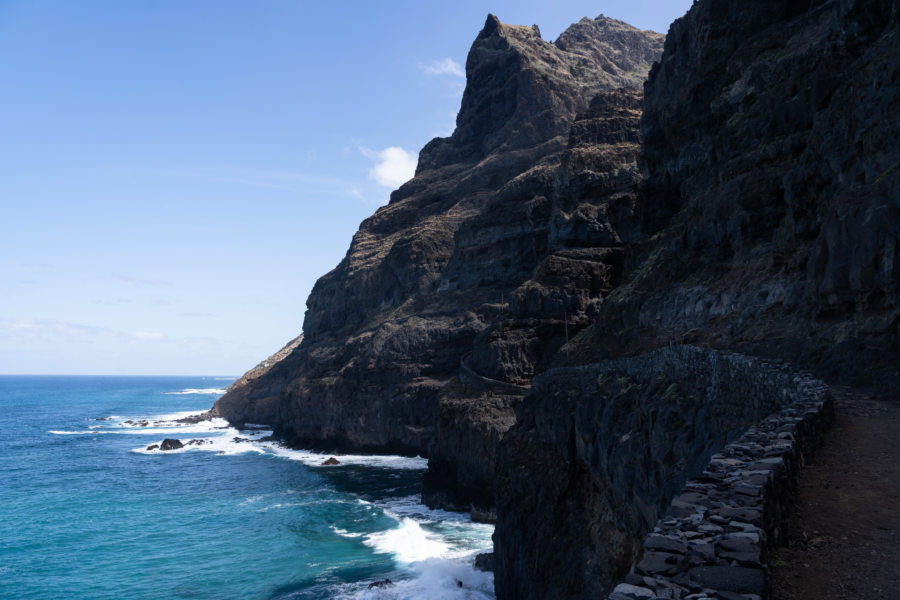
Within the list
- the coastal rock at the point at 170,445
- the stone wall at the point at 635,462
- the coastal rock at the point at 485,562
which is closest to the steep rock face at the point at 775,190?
the stone wall at the point at 635,462

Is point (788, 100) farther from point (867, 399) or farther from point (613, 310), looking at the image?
point (867, 399)

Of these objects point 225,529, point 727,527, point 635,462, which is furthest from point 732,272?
point 225,529

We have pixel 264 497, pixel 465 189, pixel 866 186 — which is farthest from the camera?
pixel 465 189

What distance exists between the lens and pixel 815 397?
13.0 meters

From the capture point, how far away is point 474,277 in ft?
280

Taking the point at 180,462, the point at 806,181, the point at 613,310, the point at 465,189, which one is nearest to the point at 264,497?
the point at 180,462

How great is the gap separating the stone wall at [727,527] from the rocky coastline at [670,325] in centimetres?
3

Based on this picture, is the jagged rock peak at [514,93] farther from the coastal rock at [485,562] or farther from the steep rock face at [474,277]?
the coastal rock at [485,562]

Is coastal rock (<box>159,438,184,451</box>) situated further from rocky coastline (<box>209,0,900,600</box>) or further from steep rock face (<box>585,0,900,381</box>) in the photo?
steep rock face (<box>585,0,900,381</box>)

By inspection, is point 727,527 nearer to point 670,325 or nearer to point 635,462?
point 635,462

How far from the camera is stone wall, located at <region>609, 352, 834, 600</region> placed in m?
5.42

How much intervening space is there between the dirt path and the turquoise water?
2810 centimetres

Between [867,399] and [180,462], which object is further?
[180,462]

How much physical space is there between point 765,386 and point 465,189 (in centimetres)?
9942
